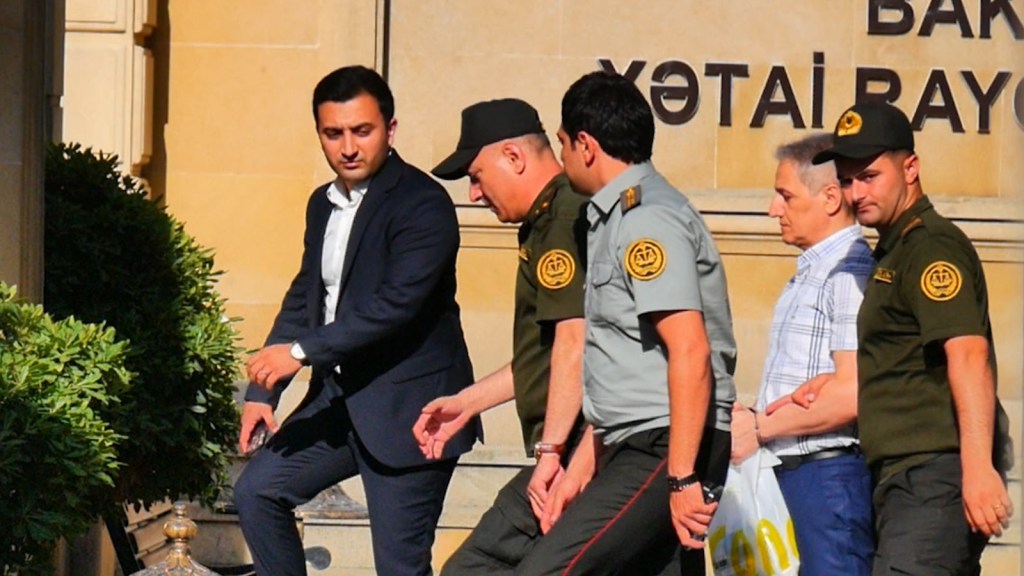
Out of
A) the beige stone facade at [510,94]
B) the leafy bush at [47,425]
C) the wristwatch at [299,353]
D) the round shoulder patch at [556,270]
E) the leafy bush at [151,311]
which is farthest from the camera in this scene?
the beige stone facade at [510,94]

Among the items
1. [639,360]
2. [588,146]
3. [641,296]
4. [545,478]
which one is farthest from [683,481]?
[588,146]

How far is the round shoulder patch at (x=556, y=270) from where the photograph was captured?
19.9 ft

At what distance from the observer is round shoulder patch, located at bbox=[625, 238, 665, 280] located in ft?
18.0

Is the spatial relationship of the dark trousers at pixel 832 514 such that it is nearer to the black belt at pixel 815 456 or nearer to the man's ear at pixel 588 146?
the black belt at pixel 815 456

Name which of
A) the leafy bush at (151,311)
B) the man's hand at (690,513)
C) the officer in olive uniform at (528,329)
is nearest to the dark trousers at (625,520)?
the man's hand at (690,513)

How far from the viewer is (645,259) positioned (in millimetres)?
5516

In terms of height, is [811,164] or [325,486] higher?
[811,164]

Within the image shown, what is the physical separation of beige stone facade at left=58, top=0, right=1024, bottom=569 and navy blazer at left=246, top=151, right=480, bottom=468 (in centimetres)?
401

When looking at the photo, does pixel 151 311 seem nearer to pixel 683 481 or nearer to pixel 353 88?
pixel 353 88

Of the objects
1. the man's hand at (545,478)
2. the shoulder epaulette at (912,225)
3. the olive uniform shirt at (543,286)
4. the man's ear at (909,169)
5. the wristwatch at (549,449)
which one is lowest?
the man's hand at (545,478)

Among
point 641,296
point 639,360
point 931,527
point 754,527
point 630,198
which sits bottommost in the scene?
point 754,527

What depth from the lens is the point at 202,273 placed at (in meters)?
8.12

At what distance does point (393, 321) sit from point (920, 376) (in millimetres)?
1646

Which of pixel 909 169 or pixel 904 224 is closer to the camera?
pixel 904 224
